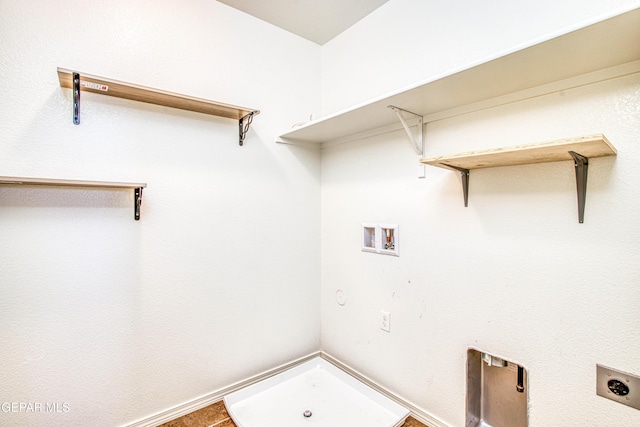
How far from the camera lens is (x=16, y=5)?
1.23 metres

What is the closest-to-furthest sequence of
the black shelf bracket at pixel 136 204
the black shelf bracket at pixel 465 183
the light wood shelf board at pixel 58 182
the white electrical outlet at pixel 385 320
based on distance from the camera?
the light wood shelf board at pixel 58 182 < the black shelf bracket at pixel 465 183 < the black shelf bracket at pixel 136 204 < the white electrical outlet at pixel 385 320

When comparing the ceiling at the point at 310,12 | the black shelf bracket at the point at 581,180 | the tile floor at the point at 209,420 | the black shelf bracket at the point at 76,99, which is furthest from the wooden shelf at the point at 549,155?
the black shelf bracket at the point at 76,99

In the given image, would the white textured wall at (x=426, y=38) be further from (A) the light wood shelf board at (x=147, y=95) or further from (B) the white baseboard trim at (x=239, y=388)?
(B) the white baseboard trim at (x=239, y=388)

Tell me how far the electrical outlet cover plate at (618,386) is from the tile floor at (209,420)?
0.79 m

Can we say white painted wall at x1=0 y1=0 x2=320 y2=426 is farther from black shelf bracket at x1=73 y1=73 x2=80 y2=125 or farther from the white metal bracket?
the white metal bracket

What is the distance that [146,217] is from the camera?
1.50m

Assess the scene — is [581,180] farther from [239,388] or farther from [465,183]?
[239,388]

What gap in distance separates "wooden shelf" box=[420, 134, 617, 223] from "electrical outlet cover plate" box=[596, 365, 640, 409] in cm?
50

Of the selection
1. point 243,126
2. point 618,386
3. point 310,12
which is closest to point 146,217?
point 243,126

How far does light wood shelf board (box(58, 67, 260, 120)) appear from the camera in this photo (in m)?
1.25

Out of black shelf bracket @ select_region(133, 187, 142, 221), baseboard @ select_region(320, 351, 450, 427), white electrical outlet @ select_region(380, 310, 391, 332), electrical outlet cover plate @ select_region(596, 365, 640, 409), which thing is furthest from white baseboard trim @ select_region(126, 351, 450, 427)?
black shelf bracket @ select_region(133, 187, 142, 221)

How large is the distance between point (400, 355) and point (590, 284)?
36.4 inches

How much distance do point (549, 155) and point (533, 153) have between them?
8cm

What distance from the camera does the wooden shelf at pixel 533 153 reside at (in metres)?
0.86
